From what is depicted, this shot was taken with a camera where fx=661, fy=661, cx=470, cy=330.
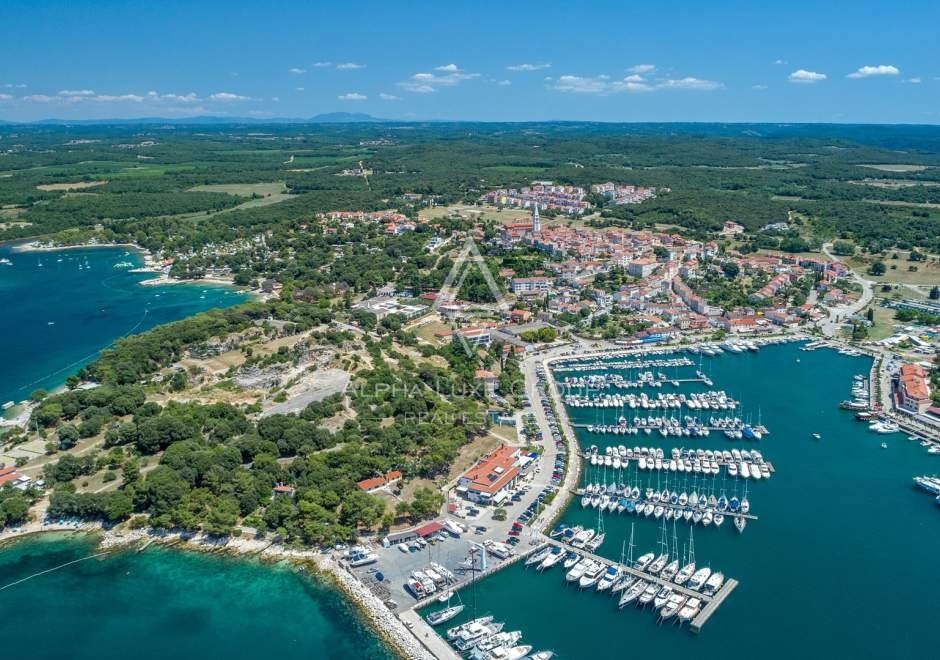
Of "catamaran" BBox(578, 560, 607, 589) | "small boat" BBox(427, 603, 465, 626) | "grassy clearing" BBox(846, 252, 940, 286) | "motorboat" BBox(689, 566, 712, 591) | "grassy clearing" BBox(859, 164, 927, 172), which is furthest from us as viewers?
"grassy clearing" BBox(859, 164, 927, 172)

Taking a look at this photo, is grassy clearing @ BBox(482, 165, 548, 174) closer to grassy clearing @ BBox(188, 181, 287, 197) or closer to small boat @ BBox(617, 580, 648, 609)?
grassy clearing @ BBox(188, 181, 287, 197)

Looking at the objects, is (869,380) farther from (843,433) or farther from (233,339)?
(233,339)

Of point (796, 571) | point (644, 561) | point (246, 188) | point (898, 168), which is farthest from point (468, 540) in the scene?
point (898, 168)

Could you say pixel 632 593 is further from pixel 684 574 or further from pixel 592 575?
pixel 684 574

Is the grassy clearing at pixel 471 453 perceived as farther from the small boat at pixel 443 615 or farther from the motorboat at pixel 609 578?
the motorboat at pixel 609 578

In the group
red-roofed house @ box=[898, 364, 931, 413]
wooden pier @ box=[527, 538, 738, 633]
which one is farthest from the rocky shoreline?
red-roofed house @ box=[898, 364, 931, 413]

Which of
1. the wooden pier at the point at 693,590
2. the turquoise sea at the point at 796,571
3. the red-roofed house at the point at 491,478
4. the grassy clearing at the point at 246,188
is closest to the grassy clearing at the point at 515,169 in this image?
the grassy clearing at the point at 246,188
